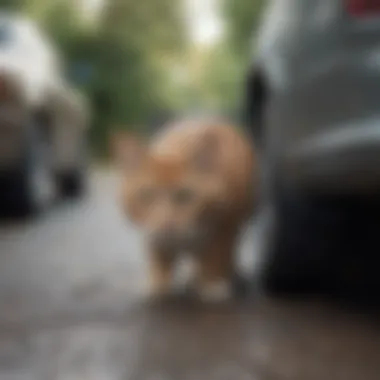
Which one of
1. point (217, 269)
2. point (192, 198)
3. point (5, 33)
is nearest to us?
point (192, 198)

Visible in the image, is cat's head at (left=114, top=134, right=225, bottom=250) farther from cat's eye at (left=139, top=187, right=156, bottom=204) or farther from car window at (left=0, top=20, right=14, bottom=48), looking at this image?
car window at (left=0, top=20, right=14, bottom=48)

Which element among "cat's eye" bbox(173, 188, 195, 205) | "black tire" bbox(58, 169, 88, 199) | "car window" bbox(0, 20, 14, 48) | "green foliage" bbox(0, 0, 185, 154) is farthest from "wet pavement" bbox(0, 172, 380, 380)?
"green foliage" bbox(0, 0, 185, 154)

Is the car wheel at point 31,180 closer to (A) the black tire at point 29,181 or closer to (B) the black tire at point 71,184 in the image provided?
(A) the black tire at point 29,181

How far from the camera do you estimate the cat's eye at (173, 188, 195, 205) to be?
2.02 metres

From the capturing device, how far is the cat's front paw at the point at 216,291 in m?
2.12

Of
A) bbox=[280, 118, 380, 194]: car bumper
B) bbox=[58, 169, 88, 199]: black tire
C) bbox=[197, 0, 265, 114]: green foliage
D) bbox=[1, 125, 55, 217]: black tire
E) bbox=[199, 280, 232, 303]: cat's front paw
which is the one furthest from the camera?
bbox=[197, 0, 265, 114]: green foliage

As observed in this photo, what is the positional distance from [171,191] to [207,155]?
10 centimetres

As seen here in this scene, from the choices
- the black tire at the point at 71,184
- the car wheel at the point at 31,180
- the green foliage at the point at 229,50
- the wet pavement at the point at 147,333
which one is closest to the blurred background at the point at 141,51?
the green foliage at the point at 229,50

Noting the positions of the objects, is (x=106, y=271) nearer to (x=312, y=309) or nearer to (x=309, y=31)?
(x=312, y=309)

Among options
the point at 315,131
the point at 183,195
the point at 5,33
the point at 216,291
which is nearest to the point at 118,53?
the point at 5,33

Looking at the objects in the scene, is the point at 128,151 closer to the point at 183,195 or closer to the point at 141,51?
the point at 183,195

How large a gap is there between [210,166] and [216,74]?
5.31 metres

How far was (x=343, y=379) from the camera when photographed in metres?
1.47

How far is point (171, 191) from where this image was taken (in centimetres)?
204
